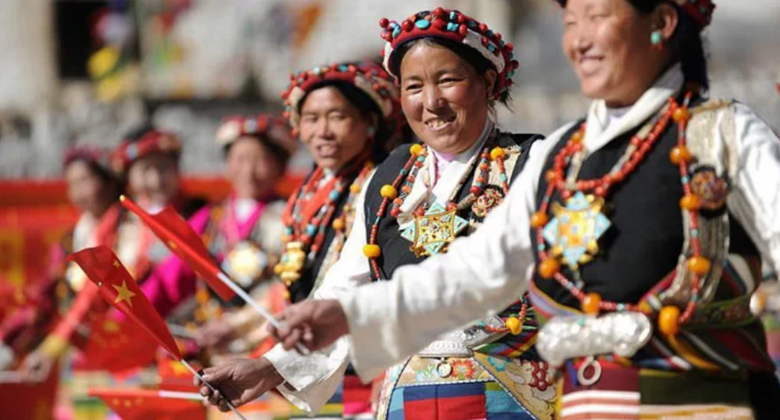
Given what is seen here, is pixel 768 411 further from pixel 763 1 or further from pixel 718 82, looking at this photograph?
pixel 763 1

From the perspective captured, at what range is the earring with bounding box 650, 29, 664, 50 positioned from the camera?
9.25 feet

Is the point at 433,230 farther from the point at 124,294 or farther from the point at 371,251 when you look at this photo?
the point at 124,294

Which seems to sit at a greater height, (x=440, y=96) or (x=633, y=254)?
(x=440, y=96)

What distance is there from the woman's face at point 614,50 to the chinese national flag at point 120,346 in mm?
4082

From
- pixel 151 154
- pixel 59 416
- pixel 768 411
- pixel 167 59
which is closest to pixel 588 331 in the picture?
pixel 768 411

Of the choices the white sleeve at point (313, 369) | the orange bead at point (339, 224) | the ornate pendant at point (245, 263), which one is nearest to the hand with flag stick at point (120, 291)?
the white sleeve at point (313, 369)

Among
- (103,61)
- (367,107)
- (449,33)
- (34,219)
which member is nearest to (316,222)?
(367,107)

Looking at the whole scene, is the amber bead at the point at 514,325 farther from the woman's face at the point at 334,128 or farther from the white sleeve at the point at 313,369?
the woman's face at the point at 334,128

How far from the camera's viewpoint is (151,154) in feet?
25.9

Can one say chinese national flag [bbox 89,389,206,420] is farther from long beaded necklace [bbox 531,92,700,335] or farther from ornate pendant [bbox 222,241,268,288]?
ornate pendant [bbox 222,241,268,288]

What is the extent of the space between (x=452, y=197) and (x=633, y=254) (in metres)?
1.02

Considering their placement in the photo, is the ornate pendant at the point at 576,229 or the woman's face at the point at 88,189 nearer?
the ornate pendant at the point at 576,229

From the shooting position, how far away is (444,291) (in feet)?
9.41

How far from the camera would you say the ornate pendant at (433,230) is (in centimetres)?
365
